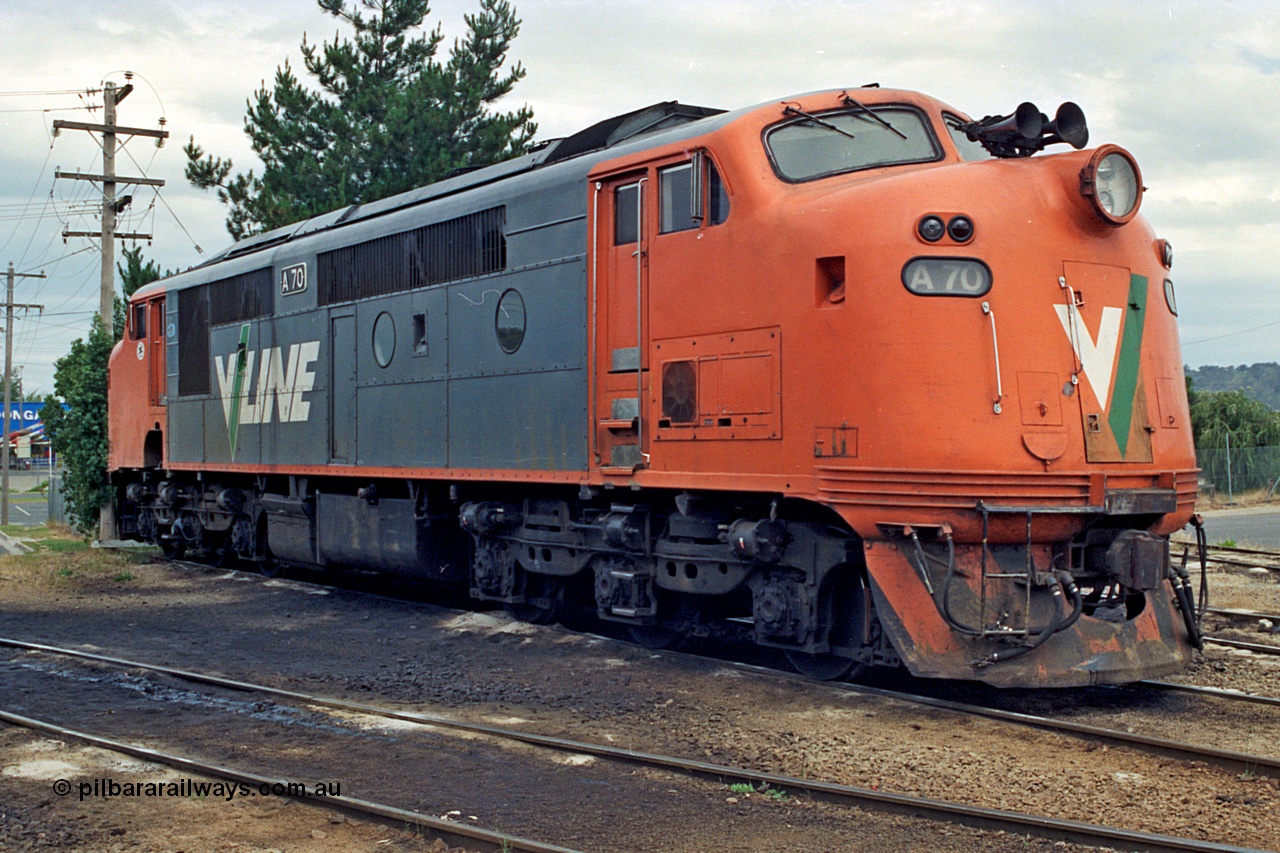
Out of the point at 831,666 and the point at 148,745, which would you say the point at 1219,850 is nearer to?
the point at 831,666

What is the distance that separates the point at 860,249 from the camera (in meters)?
7.28

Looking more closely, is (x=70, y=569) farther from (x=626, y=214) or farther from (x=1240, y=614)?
(x=1240, y=614)

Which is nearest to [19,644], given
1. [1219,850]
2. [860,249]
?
[860,249]

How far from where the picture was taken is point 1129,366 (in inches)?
299

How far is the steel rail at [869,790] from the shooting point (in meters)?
5.03

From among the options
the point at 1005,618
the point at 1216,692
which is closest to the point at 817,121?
the point at 1005,618

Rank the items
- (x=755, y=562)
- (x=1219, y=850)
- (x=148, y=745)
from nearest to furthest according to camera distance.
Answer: (x=1219, y=850) → (x=148, y=745) → (x=755, y=562)

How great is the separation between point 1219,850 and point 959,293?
11.4 feet

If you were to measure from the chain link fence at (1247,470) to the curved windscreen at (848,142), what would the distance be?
30.0 metres

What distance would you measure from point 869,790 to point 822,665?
8.66 ft

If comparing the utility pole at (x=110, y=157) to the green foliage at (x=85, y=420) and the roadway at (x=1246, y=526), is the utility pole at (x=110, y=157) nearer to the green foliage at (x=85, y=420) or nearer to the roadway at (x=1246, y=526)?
the green foliage at (x=85, y=420)

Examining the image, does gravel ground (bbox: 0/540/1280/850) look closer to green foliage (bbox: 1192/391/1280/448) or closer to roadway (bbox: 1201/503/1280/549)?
roadway (bbox: 1201/503/1280/549)

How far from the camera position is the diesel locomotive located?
714 centimetres

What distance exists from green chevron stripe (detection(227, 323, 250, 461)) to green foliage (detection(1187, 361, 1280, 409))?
16552 cm
